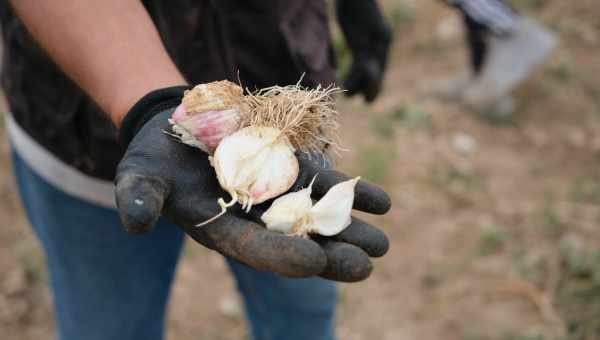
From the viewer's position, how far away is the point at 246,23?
115 centimetres

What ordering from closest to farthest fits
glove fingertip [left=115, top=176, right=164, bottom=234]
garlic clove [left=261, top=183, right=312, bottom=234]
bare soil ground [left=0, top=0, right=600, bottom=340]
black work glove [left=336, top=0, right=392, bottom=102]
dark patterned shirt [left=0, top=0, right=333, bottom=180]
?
1. glove fingertip [left=115, top=176, right=164, bottom=234]
2. garlic clove [left=261, top=183, right=312, bottom=234]
3. dark patterned shirt [left=0, top=0, right=333, bottom=180]
4. black work glove [left=336, top=0, right=392, bottom=102]
5. bare soil ground [left=0, top=0, right=600, bottom=340]

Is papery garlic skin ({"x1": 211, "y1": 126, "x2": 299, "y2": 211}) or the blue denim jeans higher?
papery garlic skin ({"x1": 211, "y1": 126, "x2": 299, "y2": 211})

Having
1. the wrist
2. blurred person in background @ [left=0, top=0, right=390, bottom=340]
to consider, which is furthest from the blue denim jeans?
the wrist

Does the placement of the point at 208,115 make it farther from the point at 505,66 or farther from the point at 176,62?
the point at 505,66

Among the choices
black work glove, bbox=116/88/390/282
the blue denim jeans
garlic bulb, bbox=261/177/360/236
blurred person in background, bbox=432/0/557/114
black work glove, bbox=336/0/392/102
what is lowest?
the blue denim jeans

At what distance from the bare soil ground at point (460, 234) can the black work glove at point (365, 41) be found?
859mm

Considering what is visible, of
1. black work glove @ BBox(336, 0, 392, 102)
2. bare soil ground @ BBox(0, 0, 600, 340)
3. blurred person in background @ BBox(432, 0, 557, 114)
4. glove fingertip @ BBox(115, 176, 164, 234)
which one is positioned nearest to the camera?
glove fingertip @ BBox(115, 176, 164, 234)

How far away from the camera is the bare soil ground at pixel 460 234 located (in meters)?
2.12

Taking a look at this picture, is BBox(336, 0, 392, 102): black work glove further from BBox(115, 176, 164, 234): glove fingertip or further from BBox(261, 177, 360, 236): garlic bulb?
BBox(115, 176, 164, 234): glove fingertip

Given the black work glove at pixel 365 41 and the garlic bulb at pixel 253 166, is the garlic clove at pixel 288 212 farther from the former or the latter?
the black work glove at pixel 365 41

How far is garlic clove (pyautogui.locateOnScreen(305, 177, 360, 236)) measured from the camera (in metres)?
0.88

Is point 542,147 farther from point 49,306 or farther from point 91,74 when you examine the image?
point 91,74

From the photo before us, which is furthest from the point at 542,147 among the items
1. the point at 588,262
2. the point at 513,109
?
the point at 588,262

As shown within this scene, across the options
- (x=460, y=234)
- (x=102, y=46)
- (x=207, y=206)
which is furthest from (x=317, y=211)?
(x=460, y=234)
